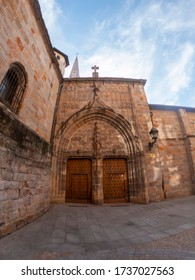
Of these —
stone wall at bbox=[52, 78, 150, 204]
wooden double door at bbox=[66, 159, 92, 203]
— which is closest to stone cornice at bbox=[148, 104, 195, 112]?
stone wall at bbox=[52, 78, 150, 204]

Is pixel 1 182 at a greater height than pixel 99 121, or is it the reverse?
pixel 99 121

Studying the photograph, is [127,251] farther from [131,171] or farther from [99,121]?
[99,121]

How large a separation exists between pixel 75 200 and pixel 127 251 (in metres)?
4.15

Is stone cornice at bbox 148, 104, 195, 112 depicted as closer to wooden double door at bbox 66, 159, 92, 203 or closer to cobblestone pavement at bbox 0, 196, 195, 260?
wooden double door at bbox 66, 159, 92, 203

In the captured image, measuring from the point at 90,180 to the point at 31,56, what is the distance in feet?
17.3

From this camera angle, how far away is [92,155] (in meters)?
6.12

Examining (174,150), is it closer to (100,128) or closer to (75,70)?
(100,128)

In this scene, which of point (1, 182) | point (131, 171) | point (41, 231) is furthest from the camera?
point (131, 171)

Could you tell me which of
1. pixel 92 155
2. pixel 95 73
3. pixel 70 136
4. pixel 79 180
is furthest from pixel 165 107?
pixel 79 180

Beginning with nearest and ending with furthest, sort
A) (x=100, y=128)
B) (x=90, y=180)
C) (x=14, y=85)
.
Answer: (x=14, y=85) < (x=90, y=180) < (x=100, y=128)

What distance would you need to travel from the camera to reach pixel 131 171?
597cm
